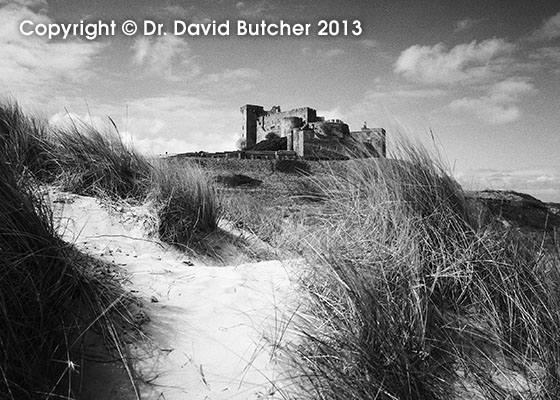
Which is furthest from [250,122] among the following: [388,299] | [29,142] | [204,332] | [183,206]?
[388,299]

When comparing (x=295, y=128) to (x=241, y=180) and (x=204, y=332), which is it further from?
(x=204, y=332)

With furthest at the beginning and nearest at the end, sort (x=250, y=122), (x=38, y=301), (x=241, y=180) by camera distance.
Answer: (x=250, y=122) → (x=241, y=180) → (x=38, y=301)

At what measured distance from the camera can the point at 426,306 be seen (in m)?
1.52

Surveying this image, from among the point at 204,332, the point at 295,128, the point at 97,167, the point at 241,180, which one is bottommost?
the point at 204,332

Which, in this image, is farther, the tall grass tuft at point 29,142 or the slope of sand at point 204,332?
the tall grass tuft at point 29,142

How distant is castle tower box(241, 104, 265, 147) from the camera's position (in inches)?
1490

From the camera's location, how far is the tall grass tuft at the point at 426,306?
133cm

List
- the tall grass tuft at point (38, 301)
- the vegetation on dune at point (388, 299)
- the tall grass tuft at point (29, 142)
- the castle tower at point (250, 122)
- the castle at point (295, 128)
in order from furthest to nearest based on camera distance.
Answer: the castle tower at point (250, 122), the castle at point (295, 128), the tall grass tuft at point (29, 142), the vegetation on dune at point (388, 299), the tall grass tuft at point (38, 301)

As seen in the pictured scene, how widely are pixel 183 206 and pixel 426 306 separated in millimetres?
2831

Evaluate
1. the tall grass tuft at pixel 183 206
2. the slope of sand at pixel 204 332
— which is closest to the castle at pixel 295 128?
the tall grass tuft at pixel 183 206

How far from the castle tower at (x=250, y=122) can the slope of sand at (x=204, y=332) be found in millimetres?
36116

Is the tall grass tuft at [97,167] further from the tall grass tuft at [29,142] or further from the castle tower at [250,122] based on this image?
the castle tower at [250,122]

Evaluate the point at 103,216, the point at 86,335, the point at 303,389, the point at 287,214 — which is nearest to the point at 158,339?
the point at 86,335

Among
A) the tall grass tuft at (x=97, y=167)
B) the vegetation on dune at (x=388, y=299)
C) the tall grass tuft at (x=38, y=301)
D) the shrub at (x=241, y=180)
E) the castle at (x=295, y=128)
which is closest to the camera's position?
the tall grass tuft at (x=38, y=301)
